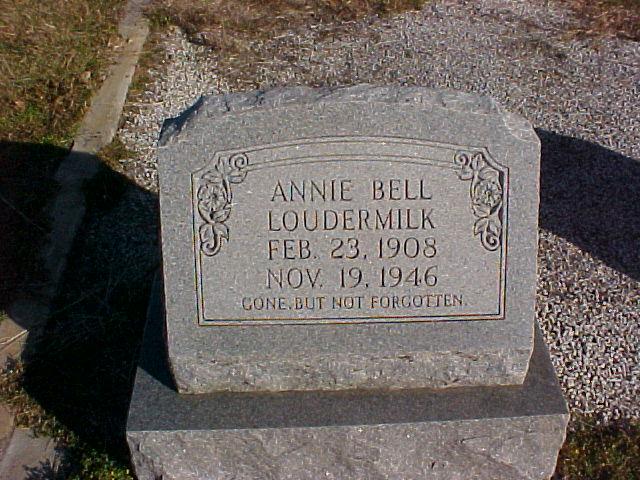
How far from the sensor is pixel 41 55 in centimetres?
745

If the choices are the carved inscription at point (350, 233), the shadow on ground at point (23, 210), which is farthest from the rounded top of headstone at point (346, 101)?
the shadow on ground at point (23, 210)

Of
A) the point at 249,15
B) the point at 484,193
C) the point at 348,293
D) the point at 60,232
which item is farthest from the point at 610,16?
the point at 348,293

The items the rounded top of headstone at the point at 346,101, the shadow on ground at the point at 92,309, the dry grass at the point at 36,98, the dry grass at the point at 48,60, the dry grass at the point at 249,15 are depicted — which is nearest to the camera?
the rounded top of headstone at the point at 346,101

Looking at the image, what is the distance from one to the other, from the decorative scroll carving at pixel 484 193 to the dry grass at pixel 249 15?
487 cm

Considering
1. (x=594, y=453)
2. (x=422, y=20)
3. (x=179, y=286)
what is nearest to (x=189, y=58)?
(x=422, y=20)

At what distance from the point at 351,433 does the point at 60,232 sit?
2.62 metres

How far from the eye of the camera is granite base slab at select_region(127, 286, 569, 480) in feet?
12.0

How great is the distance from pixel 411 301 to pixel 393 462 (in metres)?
0.66

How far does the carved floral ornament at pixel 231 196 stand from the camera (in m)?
3.52

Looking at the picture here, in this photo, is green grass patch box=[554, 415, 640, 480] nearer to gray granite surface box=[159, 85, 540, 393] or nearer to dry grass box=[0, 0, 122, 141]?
gray granite surface box=[159, 85, 540, 393]

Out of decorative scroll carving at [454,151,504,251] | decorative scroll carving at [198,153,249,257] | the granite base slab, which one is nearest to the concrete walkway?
the granite base slab

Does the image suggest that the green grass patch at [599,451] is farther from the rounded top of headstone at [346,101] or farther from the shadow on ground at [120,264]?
the rounded top of headstone at [346,101]

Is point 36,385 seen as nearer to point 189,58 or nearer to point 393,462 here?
point 393,462

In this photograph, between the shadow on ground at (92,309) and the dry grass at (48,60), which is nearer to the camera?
the shadow on ground at (92,309)
